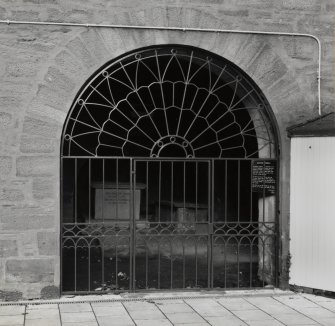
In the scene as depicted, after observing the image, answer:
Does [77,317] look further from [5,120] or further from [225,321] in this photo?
[5,120]

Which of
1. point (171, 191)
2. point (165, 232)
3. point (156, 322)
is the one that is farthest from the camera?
point (165, 232)

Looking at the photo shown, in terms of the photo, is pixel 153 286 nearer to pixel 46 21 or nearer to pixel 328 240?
pixel 328 240

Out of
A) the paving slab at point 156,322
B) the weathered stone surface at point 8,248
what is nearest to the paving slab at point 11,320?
the weathered stone surface at point 8,248

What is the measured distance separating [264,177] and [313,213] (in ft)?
2.57

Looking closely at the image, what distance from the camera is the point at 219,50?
23.9 ft

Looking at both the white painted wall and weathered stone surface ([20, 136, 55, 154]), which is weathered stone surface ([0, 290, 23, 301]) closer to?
weathered stone surface ([20, 136, 55, 154])

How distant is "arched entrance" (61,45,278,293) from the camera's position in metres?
7.32

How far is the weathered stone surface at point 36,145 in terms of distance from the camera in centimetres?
684

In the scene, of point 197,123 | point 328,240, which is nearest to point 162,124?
point 197,123

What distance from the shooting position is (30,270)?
686 cm

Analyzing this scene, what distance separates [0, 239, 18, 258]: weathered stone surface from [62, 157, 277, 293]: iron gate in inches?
24.6

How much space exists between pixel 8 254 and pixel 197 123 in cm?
630

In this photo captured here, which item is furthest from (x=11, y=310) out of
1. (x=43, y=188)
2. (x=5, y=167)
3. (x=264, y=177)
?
(x=264, y=177)

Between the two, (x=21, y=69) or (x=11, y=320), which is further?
(x=21, y=69)
